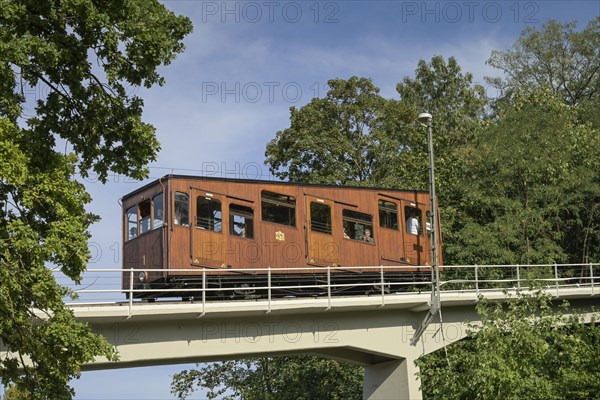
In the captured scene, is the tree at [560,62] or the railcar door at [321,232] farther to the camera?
the tree at [560,62]

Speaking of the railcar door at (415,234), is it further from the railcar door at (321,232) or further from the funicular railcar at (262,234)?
the railcar door at (321,232)

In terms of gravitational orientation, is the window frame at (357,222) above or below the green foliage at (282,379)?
above

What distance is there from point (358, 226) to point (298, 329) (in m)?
5.17

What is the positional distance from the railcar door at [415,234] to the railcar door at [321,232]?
3.01 m

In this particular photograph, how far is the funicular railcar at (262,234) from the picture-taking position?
24.1 m

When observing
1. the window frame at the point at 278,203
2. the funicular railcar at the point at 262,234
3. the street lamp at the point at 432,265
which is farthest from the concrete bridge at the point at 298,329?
the window frame at the point at 278,203

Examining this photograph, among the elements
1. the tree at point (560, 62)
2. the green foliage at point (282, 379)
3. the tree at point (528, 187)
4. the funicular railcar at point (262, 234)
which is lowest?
the green foliage at point (282, 379)

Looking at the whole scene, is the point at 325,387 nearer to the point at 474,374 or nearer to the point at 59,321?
the point at 474,374

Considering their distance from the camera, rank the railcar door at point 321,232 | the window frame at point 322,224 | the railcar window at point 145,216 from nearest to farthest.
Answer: the railcar window at point 145,216
the railcar door at point 321,232
the window frame at point 322,224

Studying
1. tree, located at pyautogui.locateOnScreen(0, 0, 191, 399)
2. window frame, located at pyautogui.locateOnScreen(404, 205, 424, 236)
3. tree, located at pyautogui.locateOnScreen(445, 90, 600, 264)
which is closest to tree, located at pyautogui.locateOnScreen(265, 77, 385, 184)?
tree, located at pyautogui.locateOnScreen(445, 90, 600, 264)

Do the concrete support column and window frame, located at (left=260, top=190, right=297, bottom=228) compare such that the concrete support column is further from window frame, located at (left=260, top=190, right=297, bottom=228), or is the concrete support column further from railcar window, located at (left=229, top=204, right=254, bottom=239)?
railcar window, located at (left=229, top=204, right=254, bottom=239)

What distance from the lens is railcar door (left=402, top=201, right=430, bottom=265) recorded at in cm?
2919

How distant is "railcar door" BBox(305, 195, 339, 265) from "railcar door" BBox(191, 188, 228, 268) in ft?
9.51

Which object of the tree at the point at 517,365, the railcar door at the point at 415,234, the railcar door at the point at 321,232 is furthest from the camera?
the railcar door at the point at 415,234
